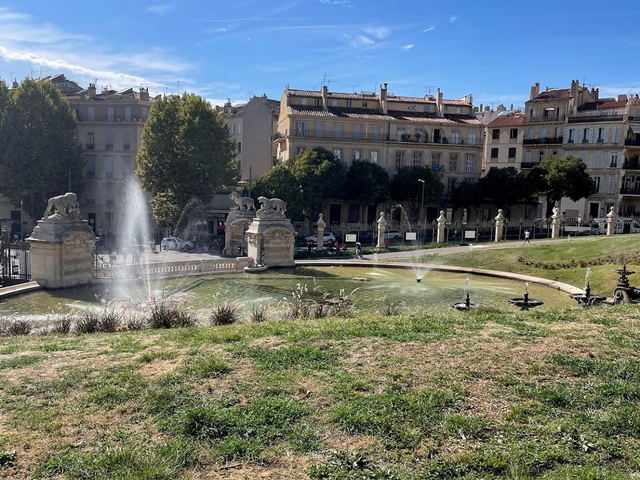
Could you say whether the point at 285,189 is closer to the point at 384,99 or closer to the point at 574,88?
the point at 384,99

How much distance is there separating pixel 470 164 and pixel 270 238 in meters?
41.5

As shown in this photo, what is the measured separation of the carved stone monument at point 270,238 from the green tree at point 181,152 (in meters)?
18.5

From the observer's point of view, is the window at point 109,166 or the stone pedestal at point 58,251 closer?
the stone pedestal at point 58,251

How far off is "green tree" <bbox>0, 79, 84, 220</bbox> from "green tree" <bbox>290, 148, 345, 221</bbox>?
2224cm

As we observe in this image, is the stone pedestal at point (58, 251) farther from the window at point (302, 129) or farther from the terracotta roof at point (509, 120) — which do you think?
the terracotta roof at point (509, 120)

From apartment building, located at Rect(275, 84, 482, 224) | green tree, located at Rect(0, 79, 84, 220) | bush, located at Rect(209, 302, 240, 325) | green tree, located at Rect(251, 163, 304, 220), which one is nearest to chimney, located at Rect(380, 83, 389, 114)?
apartment building, located at Rect(275, 84, 482, 224)

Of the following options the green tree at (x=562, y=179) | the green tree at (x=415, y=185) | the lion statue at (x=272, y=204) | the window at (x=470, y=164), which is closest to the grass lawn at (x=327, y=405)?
the lion statue at (x=272, y=204)

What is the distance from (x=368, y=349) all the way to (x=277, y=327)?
2.76m

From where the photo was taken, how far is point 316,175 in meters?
53.9

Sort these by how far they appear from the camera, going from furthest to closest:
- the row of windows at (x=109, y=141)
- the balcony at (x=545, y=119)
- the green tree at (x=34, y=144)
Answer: the balcony at (x=545, y=119) < the row of windows at (x=109, y=141) < the green tree at (x=34, y=144)

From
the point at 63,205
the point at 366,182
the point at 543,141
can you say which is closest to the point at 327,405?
the point at 63,205

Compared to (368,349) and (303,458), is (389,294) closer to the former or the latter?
(368,349)

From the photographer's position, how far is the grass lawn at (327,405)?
20.1 feet

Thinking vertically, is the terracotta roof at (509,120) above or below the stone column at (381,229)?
above
